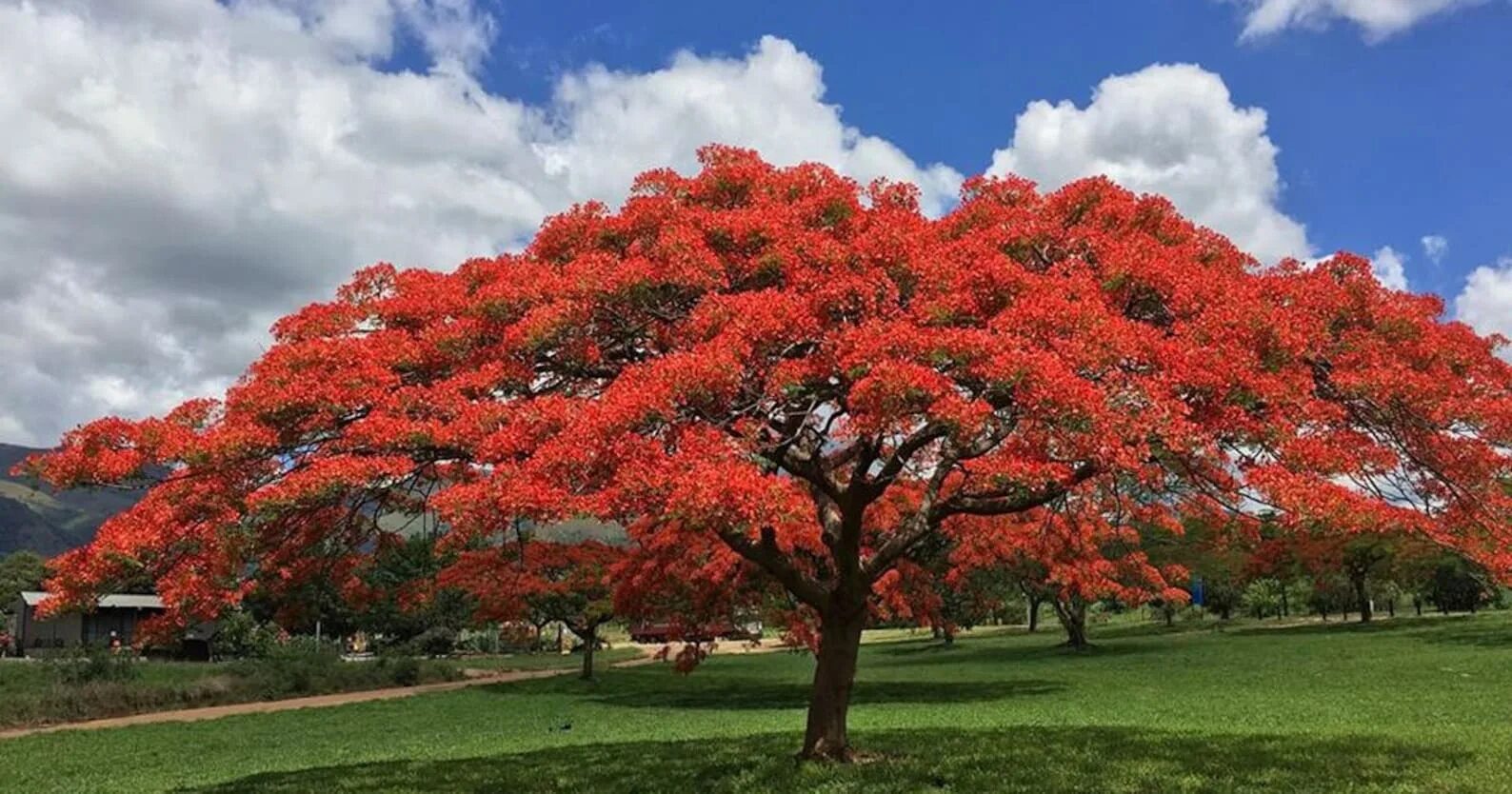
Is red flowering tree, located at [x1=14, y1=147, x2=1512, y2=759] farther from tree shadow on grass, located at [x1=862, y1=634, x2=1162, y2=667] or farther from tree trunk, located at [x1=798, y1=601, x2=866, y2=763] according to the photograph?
tree shadow on grass, located at [x1=862, y1=634, x2=1162, y2=667]

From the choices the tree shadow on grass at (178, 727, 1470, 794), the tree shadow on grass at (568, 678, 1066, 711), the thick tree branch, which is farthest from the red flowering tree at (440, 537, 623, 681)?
the thick tree branch

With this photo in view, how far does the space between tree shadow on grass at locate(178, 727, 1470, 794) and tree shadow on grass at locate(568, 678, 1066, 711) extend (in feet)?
40.3

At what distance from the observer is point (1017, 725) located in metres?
18.6

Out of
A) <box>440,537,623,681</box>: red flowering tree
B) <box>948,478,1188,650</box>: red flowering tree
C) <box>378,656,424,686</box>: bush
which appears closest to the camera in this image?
<box>948,478,1188,650</box>: red flowering tree

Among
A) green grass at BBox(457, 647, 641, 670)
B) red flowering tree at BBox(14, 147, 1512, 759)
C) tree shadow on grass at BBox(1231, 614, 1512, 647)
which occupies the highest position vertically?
red flowering tree at BBox(14, 147, 1512, 759)

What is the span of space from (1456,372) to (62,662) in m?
45.6

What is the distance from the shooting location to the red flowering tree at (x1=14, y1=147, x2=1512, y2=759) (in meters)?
8.96

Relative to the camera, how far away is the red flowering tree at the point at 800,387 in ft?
29.4

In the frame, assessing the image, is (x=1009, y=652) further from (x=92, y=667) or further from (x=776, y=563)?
(x=776, y=563)

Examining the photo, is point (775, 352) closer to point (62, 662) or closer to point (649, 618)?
point (649, 618)

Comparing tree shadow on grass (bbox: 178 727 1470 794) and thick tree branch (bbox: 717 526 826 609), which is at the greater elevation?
thick tree branch (bbox: 717 526 826 609)

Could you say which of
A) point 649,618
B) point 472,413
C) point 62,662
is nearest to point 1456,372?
point 472,413

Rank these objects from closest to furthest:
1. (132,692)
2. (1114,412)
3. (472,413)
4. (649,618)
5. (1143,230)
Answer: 1. (1114,412)
2. (472,413)
3. (1143,230)
4. (649,618)
5. (132,692)

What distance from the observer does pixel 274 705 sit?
3859 centimetres
